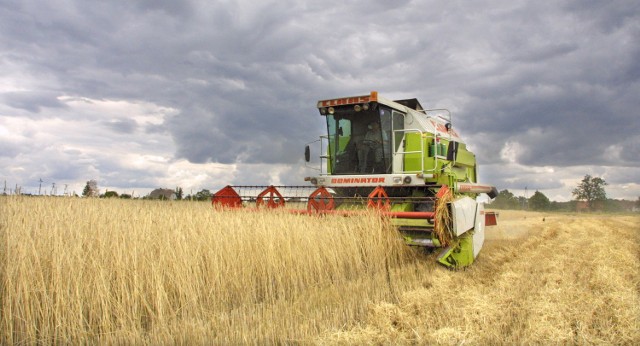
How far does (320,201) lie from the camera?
24.1 feet

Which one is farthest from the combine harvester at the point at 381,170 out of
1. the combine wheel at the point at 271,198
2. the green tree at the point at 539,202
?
the green tree at the point at 539,202

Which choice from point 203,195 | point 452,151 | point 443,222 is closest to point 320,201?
point 443,222

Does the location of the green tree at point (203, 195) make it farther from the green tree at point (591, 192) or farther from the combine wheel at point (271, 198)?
the green tree at point (591, 192)

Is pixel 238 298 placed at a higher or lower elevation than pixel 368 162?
lower

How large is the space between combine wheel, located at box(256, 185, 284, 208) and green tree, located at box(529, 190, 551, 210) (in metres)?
46.8

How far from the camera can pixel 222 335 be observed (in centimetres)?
339

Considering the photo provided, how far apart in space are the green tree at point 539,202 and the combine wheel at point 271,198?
1842 inches

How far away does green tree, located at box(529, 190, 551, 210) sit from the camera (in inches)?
1936

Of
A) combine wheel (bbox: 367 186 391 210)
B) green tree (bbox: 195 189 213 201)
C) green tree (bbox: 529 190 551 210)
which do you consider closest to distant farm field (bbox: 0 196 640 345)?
combine wheel (bbox: 367 186 391 210)

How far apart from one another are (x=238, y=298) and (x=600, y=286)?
3913mm

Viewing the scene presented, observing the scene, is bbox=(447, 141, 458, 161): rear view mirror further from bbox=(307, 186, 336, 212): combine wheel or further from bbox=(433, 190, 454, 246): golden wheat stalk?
bbox=(307, 186, 336, 212): combine wheel

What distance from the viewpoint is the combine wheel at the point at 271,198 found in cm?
804

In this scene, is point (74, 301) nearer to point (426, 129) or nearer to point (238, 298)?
point (238, 298)

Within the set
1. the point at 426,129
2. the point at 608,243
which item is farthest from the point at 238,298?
the point at 608,243
